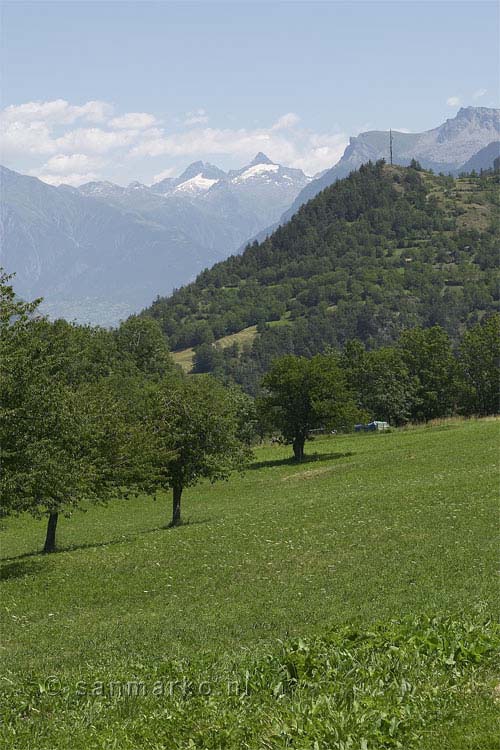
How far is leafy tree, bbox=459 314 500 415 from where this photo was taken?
390 ft

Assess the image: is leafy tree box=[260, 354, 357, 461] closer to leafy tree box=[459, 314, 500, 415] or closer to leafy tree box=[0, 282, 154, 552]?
leafy tree box=[459, 314, 500, 415]

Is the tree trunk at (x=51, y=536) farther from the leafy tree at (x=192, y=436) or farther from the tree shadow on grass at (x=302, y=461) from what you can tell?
the tree shadow on grass at (x=302, y=461)

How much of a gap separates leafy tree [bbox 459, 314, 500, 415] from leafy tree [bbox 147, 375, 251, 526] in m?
74.5

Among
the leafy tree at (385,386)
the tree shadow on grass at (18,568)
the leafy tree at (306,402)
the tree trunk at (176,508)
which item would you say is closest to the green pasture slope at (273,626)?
the tree shadow on grass at (18,568)

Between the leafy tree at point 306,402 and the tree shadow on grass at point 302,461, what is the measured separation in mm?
1106

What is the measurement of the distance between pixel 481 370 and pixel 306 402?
48579 millimetres

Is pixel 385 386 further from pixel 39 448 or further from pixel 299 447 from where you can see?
pixel 39 448

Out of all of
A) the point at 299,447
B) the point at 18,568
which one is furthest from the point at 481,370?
the point at 18,568

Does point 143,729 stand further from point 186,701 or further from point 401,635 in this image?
point 401,635

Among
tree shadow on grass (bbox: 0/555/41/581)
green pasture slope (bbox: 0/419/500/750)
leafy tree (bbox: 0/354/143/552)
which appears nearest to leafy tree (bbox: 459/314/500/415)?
green pasture slope (bbox: 0/419/500/750)

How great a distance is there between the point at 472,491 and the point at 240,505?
65.3 ft

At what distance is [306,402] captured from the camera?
275 feet

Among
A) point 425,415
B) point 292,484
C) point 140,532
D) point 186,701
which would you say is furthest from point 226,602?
point 425,415

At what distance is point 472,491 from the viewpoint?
39.4 meters
